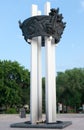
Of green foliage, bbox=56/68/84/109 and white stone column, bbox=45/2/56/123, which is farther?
green foliage, bbox=56/68/84/109

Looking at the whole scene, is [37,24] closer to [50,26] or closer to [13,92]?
[50,26]

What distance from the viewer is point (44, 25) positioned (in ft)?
78.9

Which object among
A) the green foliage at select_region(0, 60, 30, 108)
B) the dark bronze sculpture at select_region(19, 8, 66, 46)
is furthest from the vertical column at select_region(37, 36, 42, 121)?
the green foliage at select_region(0, 60, 30, 108)

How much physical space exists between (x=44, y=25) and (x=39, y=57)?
7.57 ft

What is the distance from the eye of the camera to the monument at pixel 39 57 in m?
23.7

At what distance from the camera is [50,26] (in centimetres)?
2394

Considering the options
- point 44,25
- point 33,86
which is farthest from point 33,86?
point 44,25

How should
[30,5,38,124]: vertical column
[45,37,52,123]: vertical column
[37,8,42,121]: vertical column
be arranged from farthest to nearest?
[37,8,42,121]: vertical column → [30,5,38,124]: vertical column → [45,37,52,123]: vertical column

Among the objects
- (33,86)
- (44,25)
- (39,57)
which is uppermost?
(44,25)

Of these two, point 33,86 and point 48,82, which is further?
point 33,86

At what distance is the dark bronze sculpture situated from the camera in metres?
24.1

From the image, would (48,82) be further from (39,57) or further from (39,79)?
(39,57)

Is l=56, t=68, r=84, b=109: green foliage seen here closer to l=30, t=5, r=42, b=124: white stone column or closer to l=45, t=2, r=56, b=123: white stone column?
l=30, t=5, r=42, b=124: white stone column

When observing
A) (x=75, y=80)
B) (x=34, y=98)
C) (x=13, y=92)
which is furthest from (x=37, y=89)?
(x=75, y=80)
